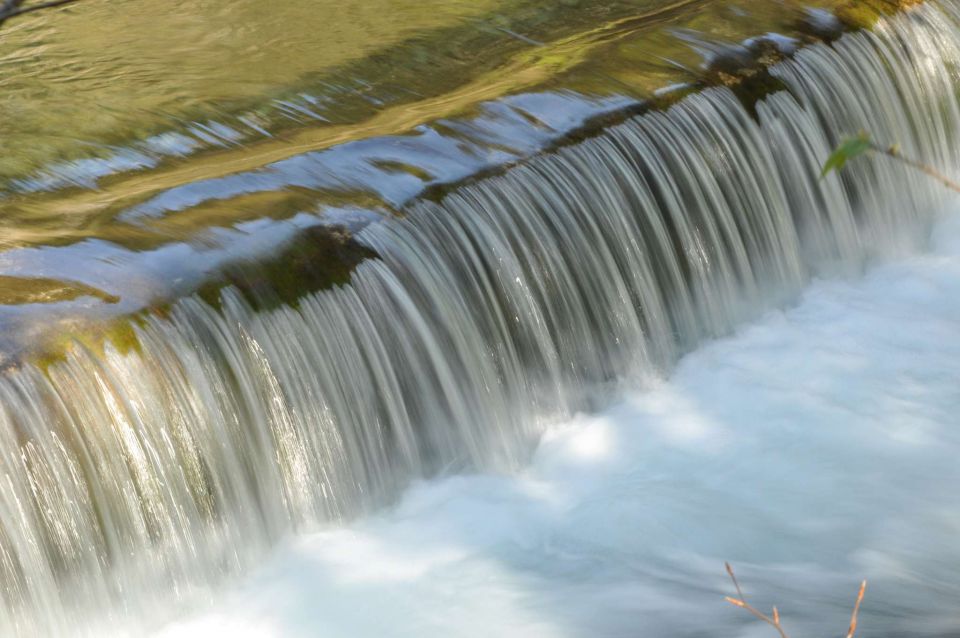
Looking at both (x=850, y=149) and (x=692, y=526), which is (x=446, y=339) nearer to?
(x=692, y=526)

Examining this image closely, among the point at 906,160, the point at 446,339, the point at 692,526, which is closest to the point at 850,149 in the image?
the point at 906,160

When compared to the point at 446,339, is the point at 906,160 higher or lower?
higher

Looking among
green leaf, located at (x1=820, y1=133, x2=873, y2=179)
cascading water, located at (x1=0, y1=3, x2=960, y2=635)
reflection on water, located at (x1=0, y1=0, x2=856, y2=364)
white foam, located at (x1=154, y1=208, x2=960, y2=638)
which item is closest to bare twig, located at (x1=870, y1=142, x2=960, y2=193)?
green leaf, located at (x1=820, y1=133, x2=873, y2=179)

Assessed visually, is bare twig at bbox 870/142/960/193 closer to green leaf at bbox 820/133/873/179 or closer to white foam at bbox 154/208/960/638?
green leaf at bbox 820/133/873/179

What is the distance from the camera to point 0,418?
3.74 metres

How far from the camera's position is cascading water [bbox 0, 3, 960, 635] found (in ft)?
12.8

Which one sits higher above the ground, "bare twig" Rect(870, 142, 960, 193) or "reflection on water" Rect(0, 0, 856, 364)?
"reflection on water" Rect(0, 0, 856, 364)

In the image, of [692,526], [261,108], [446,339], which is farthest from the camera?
[261,108]

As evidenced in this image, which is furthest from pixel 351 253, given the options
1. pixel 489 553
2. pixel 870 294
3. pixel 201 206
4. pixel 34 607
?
pixel 870 294

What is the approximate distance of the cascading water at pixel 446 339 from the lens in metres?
3.90

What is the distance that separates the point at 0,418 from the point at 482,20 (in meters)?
4.39

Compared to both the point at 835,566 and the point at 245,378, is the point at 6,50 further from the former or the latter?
the point at 835,566

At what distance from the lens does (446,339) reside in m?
4.86

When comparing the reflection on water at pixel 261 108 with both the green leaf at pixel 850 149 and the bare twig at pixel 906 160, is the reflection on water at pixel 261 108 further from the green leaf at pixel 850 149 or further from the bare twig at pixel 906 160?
the green leaf at pixel 850 149
